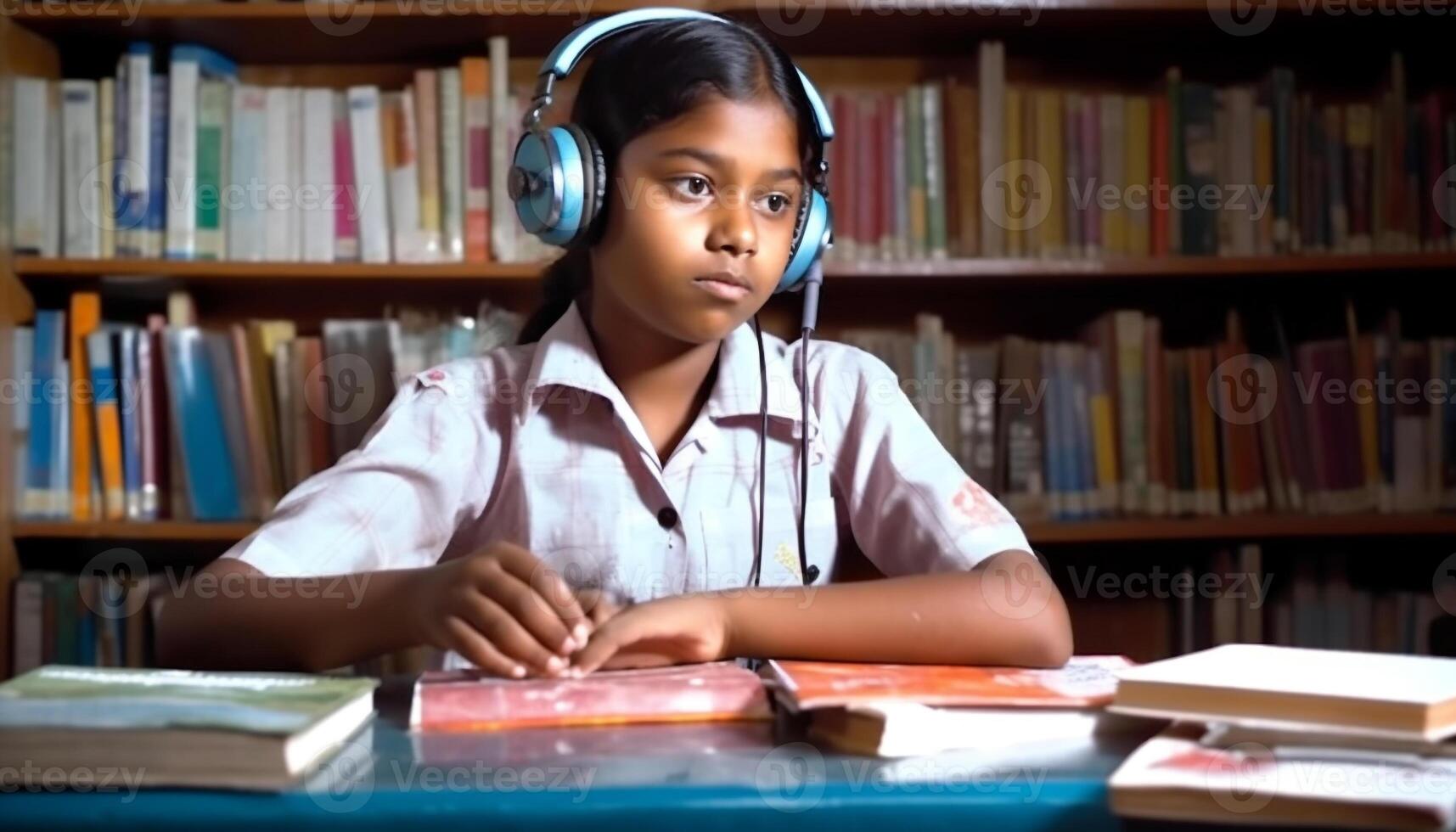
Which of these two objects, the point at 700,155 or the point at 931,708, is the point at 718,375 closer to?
the point at 700,155

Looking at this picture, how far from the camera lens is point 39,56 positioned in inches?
84.1

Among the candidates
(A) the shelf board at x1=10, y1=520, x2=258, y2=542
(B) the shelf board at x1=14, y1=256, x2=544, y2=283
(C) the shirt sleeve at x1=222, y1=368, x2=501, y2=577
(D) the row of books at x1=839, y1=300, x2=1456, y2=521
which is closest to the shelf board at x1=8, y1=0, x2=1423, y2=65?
(B) the shelf board at x1=14, y1=256, x2=544, y2=283

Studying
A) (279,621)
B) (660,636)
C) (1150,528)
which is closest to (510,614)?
(660,636)

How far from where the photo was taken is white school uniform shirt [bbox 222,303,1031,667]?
3.96 feet

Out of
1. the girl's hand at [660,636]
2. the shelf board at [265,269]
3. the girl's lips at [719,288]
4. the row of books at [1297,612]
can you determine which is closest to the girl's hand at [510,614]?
the girl's hand at [660,636]

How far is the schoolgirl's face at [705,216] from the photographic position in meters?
1.14

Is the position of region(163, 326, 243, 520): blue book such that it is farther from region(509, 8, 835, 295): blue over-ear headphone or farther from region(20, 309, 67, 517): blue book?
region(509, 8, 835, 295): blue over-ear headphone

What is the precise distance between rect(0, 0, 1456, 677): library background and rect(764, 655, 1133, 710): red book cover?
1.22 metres

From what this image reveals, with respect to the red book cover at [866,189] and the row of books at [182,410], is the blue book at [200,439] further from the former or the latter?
the red book cover at [866,189]

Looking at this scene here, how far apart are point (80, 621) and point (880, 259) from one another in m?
1.30

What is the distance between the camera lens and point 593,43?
1.18 metres

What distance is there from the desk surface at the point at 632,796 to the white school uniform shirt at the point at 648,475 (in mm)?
538

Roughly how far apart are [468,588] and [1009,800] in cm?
38

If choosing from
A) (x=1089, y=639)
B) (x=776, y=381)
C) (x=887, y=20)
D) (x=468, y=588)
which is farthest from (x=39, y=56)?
(x=1089, y=639)
